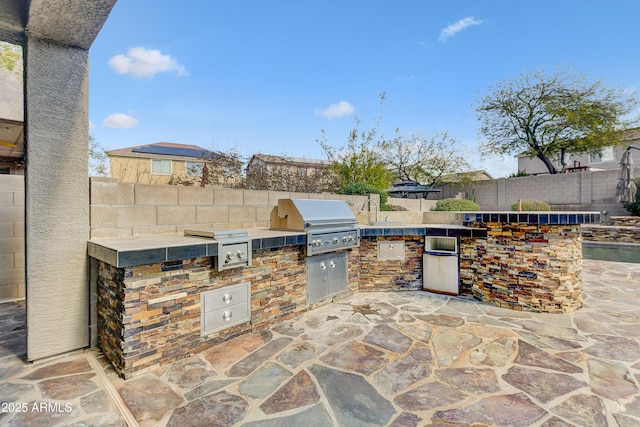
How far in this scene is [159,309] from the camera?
263cm

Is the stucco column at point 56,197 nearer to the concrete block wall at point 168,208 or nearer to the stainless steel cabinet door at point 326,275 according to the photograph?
the concrete block wall at point 168,208

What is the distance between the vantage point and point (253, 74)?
854 cm

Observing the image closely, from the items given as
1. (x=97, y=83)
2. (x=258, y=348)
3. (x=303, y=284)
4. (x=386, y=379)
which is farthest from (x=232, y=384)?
(x=97, y=83)

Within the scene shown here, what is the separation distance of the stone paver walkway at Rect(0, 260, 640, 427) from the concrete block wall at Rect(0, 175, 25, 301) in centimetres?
97

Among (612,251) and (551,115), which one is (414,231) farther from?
(551,115)

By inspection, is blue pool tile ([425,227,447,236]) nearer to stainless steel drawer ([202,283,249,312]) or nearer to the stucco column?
stainless steel drawer ([202,283,249,312])

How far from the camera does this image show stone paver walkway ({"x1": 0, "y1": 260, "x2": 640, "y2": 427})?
2.02 meters

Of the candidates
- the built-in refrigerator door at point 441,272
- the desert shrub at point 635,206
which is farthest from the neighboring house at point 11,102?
the desert shrub at point 635,206

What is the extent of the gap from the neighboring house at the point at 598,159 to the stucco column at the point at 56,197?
2157cm

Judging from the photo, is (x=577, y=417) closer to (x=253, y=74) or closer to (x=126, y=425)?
(x=126, y=425)

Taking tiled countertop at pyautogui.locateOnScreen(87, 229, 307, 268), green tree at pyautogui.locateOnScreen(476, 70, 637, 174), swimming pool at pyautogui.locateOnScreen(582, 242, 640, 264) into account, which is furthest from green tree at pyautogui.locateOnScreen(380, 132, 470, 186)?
tiled countertop at pyautogui.locateOnScreen(87, 229, 307, 268)

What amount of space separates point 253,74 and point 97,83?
6.09m

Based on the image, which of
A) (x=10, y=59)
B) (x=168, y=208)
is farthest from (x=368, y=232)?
(x=10, y=59)

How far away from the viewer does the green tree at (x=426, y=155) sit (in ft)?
53.1
